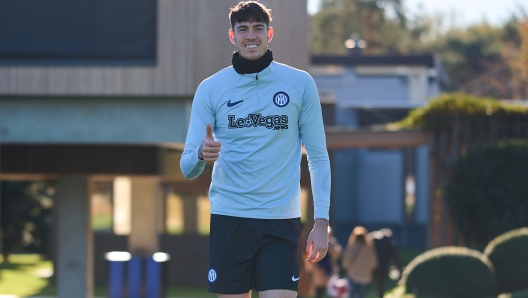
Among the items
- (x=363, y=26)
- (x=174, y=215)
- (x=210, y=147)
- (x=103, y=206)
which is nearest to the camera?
(x=210, y=147)

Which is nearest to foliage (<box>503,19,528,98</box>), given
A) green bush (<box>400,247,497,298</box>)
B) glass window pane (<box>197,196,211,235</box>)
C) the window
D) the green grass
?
glass window pane (<box>197,196,211,235</box>)

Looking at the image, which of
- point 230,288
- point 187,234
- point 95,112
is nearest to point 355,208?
point 187,234

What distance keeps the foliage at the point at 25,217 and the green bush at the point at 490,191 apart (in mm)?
17769

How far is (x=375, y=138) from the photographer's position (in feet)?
58.0

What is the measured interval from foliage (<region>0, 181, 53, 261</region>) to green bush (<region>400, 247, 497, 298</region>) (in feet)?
65.6

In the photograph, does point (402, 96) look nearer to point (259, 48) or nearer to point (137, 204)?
point (137, 204)

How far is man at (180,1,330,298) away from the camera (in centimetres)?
436

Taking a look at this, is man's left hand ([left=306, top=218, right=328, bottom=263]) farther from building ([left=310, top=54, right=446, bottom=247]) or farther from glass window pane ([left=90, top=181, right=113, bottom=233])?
building ([left=310, top=54, right=446, bottom=247])

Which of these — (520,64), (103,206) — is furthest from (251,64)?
(520,64)

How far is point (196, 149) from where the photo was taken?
4.25m

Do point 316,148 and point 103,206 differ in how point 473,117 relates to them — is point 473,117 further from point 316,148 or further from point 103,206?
point 316,148

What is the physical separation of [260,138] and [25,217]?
28.6 meters

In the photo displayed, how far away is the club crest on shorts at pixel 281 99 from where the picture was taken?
439 cm

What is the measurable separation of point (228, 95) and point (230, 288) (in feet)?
2.91
